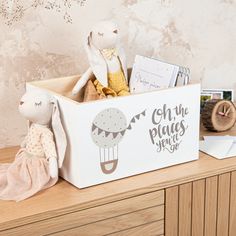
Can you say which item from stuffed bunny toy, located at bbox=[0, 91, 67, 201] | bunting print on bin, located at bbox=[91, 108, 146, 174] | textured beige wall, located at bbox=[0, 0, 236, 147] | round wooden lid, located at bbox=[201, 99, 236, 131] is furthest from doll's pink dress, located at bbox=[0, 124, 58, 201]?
round wooden lid, located at bbox=[201, 99, 236, 131]

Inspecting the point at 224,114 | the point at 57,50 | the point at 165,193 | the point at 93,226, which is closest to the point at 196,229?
the point at 165,193

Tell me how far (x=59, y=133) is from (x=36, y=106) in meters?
0.08

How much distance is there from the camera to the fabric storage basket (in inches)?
51.4

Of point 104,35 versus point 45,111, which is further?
point 104,35

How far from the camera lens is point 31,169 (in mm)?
1354

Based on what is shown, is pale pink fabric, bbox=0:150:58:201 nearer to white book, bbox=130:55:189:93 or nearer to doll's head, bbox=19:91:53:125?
doll's head, bbox=19:91:53:125

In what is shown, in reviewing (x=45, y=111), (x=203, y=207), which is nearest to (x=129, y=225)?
(x=203, y=207)

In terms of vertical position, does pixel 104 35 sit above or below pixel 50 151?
above

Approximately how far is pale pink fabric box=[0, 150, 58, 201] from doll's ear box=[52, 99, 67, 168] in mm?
43

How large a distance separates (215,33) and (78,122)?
77 cm

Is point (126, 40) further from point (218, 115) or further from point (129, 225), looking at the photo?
point (129, 225)

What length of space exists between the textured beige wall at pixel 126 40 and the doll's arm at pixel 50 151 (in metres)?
0.28

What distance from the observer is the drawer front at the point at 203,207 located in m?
1.40

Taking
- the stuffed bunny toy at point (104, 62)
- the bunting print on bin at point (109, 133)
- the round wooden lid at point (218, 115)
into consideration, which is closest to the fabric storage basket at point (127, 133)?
the bunting print on bin at point (109, 133)
